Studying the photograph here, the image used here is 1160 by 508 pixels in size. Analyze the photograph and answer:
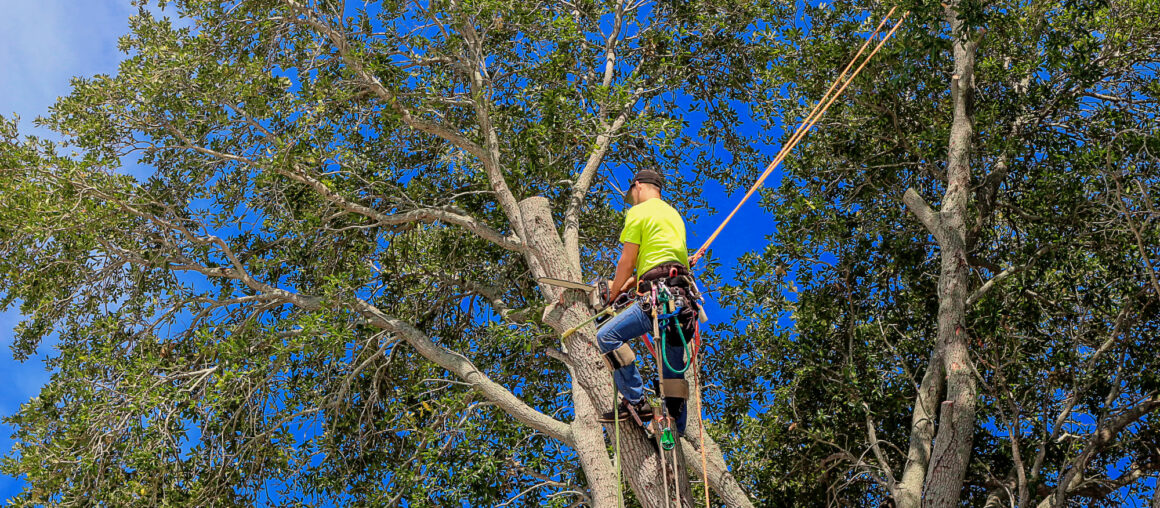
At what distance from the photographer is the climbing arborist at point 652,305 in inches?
207

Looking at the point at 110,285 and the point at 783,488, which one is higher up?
the point at 110,285

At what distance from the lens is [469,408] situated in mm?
Answer: 8406

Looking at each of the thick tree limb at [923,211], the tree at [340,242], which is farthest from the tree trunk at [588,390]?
the thick tree limb at [923,211]

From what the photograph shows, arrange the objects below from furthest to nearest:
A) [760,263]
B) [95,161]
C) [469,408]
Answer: [760,263] < [95,161] < [469,408]

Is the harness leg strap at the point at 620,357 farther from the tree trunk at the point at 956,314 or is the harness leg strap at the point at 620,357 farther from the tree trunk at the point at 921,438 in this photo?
the tree trunk at the point at 921,438

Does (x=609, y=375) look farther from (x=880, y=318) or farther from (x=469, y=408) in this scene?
(x=880, y=318)

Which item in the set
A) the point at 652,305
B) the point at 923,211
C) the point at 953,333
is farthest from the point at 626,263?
the point at 923,211

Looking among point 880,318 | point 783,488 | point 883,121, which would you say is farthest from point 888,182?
point 783,488

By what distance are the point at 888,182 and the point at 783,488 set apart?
3.68m

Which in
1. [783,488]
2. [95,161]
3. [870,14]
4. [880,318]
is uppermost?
[870,14]

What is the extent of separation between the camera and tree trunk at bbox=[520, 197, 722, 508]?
214 inches

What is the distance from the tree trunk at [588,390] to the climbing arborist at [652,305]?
248 mm

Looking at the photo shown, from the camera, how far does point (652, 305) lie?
16.9 ft

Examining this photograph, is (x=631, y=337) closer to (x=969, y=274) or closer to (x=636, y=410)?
(x=636, y=410)
